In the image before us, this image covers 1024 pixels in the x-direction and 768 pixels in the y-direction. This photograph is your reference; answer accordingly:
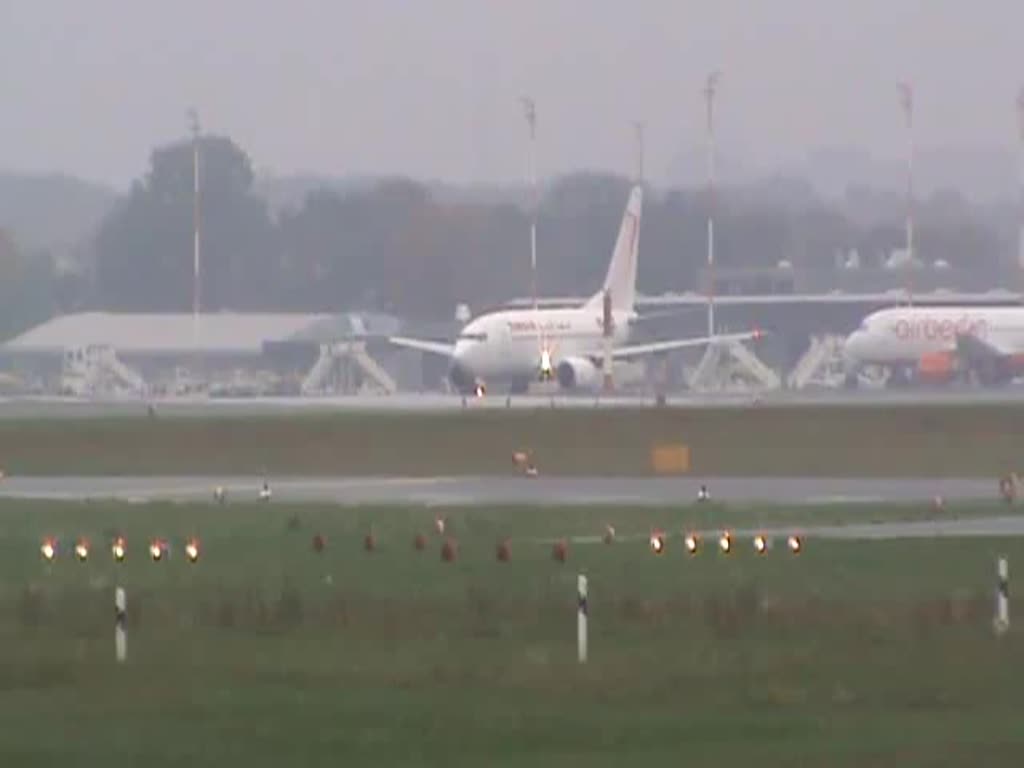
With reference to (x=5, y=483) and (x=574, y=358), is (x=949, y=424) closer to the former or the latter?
(x=5, y=483)

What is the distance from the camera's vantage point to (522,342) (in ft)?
433

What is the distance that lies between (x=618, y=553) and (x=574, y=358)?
89.6m

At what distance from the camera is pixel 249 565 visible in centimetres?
4094

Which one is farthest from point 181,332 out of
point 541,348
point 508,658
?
point 508,658

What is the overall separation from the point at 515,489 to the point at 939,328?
7455 cm

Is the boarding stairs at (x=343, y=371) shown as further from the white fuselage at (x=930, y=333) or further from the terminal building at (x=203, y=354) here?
the white fuselage at (x=930, y=333)

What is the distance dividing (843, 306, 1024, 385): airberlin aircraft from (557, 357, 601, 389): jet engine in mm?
14044

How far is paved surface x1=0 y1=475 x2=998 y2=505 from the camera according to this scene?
191 feet

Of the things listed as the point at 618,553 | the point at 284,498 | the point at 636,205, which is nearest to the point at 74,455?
the point at 284,498

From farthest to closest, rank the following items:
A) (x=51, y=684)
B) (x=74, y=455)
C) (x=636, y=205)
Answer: (x=636, y=205) → (x=74, y=455) → (x=51, y=684)

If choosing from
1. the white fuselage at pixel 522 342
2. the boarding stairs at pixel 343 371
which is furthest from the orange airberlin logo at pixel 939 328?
the boarding stairs at pixel 343 371

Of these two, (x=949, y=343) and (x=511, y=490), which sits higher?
(x=949, y=343)

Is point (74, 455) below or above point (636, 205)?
below

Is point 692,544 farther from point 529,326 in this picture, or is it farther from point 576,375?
point 529,326
